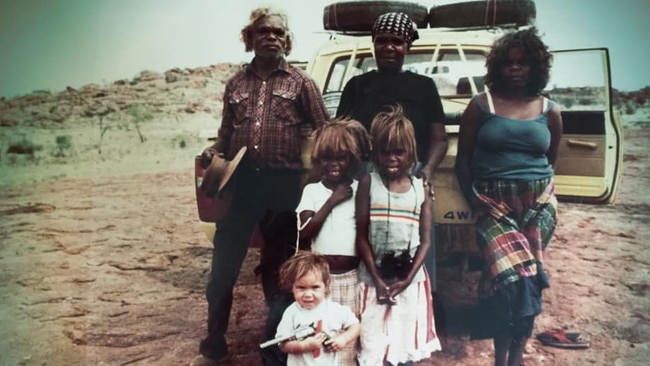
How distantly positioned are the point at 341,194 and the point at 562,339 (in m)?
1.29

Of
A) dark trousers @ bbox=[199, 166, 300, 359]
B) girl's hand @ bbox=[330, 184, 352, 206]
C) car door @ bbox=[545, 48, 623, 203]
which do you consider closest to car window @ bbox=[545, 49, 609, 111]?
car door @ bbox=[545, 48, 623, 203]

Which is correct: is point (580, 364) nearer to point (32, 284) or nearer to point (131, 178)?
point (131, 178)

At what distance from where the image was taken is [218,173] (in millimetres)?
2938

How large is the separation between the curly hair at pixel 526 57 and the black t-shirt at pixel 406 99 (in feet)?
0.93

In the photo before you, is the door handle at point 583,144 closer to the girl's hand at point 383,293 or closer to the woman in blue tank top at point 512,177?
the woman in blue tank top at point 512,177

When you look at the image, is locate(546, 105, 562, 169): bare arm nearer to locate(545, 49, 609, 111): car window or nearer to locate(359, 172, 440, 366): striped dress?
locate(545, 49, 609, 111): car window

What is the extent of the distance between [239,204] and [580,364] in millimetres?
1796

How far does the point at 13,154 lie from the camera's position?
10.1 ft

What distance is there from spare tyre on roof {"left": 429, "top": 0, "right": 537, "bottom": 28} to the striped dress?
2.65 ft

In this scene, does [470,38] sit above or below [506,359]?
above

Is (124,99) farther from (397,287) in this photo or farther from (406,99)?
(397,287)

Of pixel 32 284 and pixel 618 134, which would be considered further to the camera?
pixel 32 284

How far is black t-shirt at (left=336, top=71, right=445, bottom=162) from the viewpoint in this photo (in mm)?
2828

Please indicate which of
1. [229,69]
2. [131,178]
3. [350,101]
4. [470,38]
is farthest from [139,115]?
[470,38]
